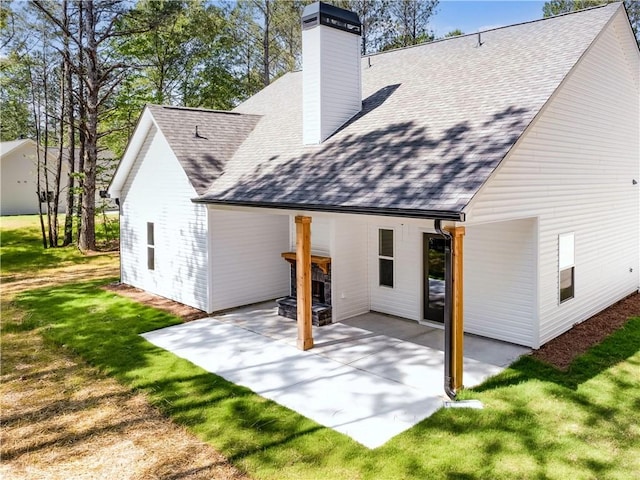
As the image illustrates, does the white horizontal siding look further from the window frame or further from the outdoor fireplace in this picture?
the window frame

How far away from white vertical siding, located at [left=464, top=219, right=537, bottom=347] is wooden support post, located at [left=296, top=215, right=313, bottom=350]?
297cm

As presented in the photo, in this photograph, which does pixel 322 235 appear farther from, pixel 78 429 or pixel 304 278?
pixel 78 429

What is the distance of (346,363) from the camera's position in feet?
25.8

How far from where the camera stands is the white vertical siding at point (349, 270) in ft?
33.0

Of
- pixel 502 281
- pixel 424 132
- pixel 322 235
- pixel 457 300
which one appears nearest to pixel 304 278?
pixel 322 235

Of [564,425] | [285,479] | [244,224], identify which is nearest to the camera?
[285,479]

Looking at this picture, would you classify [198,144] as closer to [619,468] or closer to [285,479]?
[285,479]

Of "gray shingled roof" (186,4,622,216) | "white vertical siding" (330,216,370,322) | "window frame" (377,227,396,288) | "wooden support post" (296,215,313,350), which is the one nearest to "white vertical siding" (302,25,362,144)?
"gray shingled roof" (186,4,622,216)

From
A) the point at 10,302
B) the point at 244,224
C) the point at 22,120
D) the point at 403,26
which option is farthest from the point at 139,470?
the point at 22,120

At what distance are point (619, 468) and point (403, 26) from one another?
88.4ft

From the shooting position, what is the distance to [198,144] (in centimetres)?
1211

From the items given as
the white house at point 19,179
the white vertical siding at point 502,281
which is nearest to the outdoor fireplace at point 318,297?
the white vertical siding at point 502,281

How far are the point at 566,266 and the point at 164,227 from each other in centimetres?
909

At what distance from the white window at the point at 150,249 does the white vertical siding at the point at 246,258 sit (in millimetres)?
2803
